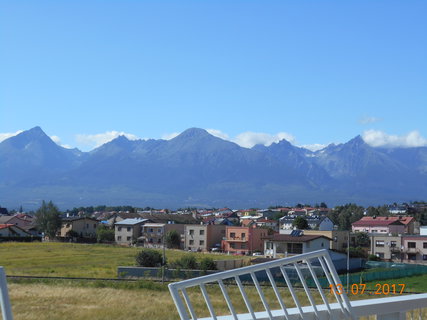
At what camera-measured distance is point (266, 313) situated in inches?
156

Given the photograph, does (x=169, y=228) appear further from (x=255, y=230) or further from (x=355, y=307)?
(x=355, y=307)

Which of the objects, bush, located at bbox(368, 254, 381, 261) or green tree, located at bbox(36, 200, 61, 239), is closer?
bush, located at bbox(368, 254, 381, 261)

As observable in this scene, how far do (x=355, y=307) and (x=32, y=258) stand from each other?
52464 millimetres

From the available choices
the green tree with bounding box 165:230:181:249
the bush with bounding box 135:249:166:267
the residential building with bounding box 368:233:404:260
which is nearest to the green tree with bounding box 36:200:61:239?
the green tree with bounding box 165:230:181:249

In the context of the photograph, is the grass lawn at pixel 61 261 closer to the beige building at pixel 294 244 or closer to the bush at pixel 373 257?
the beige building at pixel 294 244

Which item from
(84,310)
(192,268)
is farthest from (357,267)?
(84,310)

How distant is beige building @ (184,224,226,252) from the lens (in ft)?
253

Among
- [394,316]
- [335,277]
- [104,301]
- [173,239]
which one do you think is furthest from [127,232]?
[335,277]

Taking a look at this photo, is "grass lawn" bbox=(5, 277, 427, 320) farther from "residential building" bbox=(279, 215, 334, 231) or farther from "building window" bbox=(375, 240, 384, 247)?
"residential building" bbox=(279, 215, 334, 231)

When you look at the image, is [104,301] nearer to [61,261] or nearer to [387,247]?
[61,261]

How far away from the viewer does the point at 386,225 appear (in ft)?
288

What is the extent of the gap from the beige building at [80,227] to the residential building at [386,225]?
1643 inches

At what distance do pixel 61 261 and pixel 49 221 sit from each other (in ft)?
147

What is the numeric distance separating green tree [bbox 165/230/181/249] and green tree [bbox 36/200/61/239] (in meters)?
22.3
